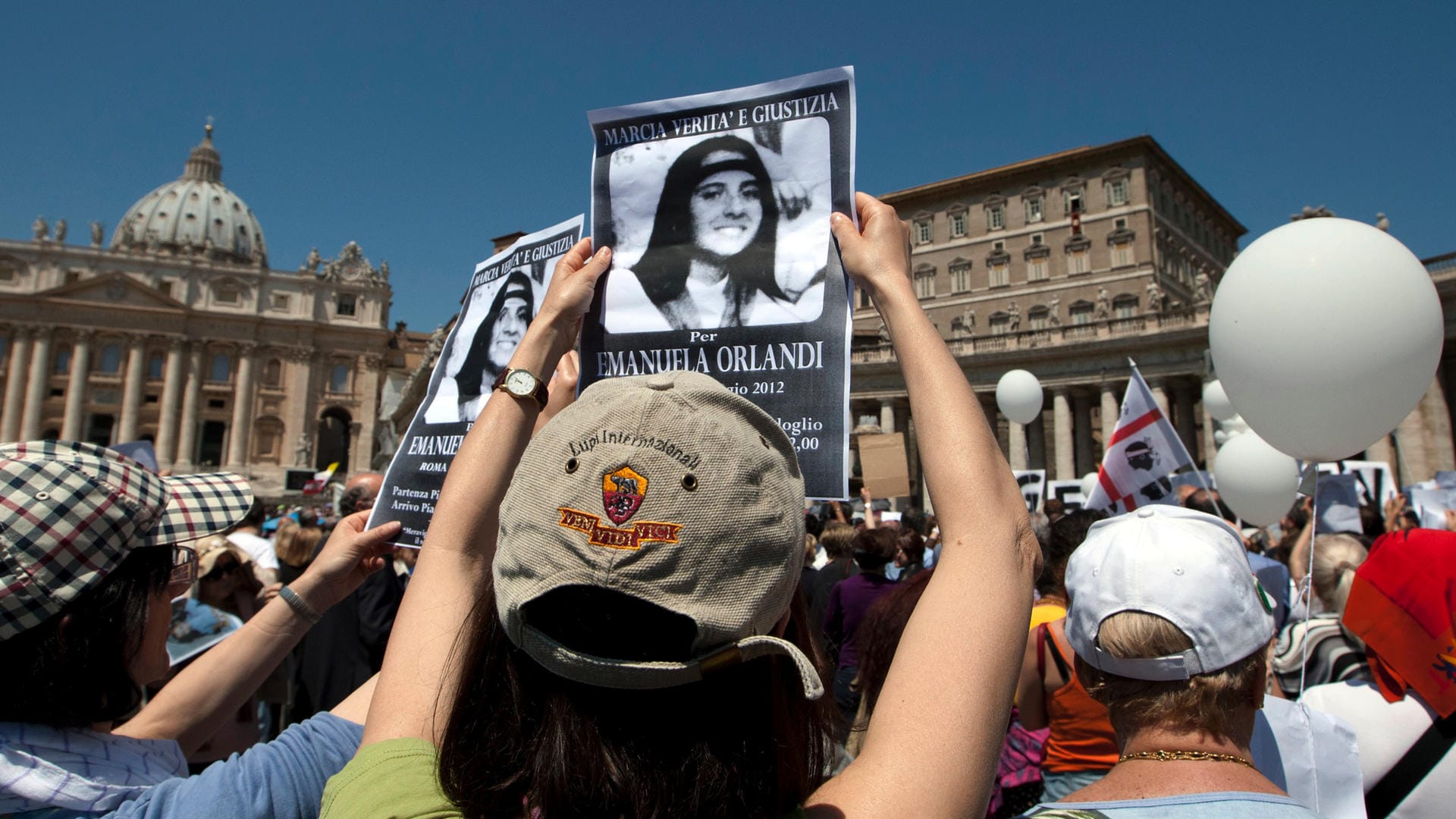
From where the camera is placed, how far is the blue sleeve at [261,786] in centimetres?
154

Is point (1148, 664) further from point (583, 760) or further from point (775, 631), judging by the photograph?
point (583, 760)

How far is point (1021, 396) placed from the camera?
14711 mm

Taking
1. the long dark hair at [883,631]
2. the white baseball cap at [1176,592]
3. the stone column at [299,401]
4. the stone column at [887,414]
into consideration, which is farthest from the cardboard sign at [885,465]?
the stone column at [299,401]

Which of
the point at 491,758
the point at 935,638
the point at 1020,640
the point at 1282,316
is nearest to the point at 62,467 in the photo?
the point at 491,758

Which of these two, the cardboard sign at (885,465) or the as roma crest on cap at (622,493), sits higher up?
the cardboard sign at (885,465)

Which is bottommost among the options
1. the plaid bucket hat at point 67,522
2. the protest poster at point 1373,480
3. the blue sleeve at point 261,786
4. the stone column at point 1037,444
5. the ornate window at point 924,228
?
the blue sleeve at point 261,786

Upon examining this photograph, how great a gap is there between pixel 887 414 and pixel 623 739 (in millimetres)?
36067

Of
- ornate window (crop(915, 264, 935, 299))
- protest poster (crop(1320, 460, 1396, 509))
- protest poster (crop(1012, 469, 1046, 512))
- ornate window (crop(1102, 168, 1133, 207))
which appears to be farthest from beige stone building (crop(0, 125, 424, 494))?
protest poster (crop(1320, 460, 1396, 509))

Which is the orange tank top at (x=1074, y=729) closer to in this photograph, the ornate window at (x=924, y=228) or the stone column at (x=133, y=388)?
the ornate window at (x=924, y=228)

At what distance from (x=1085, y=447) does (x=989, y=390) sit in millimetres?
4510

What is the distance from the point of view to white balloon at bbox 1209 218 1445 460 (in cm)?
371

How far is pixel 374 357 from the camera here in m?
81.9

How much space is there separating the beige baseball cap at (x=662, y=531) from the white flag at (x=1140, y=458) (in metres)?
7.79

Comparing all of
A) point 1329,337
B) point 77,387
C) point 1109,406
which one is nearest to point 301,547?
point 1329,337
